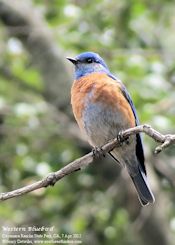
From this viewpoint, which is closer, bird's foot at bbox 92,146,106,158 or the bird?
bird's foot at bbox 92,146,106,158

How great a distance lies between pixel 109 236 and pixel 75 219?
408 millimetres

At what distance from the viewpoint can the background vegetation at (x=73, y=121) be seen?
24.8 ft

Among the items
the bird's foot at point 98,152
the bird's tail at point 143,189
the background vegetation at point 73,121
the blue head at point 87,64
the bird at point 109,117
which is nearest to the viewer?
the bird's foot at point 98,152

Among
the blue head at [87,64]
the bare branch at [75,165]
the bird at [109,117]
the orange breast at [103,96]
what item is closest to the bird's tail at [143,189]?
the bird at [109,117]

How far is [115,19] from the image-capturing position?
806cm

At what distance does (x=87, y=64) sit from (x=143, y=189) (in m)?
1.34

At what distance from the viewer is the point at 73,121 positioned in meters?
8.13

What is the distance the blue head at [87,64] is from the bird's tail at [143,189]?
0.99m

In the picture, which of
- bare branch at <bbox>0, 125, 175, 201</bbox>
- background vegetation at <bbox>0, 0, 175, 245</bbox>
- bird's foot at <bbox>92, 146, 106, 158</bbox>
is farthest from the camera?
background vegetation at <bbox>0, 0, 175, 245</bbox>

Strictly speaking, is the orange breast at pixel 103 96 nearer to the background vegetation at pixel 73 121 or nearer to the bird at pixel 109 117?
the bird at pixel 109 117

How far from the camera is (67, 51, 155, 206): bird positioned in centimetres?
588

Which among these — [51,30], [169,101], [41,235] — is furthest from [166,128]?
[51,30]

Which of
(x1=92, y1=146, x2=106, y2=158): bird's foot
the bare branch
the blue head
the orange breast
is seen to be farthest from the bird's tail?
the bare branch

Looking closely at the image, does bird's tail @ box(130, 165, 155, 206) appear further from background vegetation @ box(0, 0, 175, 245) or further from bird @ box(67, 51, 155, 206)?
background vegetation @ box(0, 0, 175, 245)
